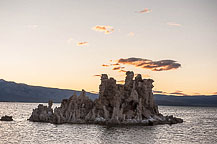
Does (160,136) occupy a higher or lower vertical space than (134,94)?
lower

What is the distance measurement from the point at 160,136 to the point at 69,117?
36.8 m

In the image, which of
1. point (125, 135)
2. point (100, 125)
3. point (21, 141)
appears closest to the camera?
point (21, 141)

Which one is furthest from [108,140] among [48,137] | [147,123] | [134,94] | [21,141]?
[134,94]

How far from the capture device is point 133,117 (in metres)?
96.1

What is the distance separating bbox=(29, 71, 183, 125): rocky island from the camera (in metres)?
94.1

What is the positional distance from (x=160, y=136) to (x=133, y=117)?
1058 inches

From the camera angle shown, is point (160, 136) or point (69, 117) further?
point (69, 117)

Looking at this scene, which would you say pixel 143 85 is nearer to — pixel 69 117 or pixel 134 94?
pixel 134 94

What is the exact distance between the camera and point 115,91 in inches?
4006

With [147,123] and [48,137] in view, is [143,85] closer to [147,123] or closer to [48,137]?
[147,123]

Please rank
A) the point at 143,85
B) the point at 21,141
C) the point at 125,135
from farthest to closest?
1. the point at 143,85
2. the point at 125,135
3. the point at 21,141

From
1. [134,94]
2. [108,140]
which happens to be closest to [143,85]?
[134,94]

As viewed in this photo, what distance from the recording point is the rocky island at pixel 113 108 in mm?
94062

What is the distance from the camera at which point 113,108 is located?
97625 millimetres
